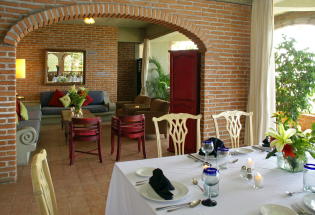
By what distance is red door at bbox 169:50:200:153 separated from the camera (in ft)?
16.4

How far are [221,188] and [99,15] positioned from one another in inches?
128

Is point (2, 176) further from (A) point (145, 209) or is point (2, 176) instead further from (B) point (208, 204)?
(B) point (208, 204)

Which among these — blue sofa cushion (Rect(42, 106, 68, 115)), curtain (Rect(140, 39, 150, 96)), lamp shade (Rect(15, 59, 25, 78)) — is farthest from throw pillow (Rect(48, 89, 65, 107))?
curtain (Rect(140, 39, 150, 96))

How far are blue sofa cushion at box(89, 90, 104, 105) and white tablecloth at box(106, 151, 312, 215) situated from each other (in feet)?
22.8

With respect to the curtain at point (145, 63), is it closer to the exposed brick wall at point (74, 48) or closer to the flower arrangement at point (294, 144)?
the exposed brick wall at point (74, 48)

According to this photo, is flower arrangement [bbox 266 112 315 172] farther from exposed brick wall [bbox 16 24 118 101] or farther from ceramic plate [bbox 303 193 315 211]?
exposed brick wall [bbox 16 24 118 101]

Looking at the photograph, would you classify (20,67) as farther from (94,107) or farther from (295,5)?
(295,5)

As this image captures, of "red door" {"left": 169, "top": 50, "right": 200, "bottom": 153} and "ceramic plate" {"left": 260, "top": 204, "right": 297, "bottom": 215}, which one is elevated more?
"red door" {"left": 169, "top": 50, "right": 200, "bottom": 153}

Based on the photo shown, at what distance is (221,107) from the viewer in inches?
201

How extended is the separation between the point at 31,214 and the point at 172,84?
3265 millimetres

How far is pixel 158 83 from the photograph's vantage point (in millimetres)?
9727

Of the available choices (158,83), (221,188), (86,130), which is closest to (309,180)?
(221,188)

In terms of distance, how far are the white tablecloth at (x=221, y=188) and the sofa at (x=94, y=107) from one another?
6359mm

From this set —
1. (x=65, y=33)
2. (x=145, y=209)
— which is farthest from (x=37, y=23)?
(x=65, y=33)
